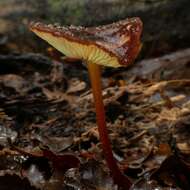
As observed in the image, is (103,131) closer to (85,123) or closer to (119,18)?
(85,123)

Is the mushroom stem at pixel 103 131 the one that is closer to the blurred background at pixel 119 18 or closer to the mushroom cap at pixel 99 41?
the mushroom cap at pixel 99 41

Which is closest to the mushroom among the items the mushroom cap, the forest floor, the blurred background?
the mushroom cap

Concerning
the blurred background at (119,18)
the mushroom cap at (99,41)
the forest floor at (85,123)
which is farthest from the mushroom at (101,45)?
the blurred background at (119,18)

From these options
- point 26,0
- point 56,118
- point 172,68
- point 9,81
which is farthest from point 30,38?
point 56,118

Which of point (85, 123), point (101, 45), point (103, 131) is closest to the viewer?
point (101, 45)

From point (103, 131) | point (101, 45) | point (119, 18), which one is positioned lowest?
point (103, 131)

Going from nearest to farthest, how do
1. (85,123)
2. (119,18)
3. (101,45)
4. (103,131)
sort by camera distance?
1. (101,45)
2. (103,131)
3. (85,123)
4. (119,18)

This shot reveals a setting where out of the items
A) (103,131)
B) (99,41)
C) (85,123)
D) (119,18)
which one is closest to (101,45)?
(99,41)
